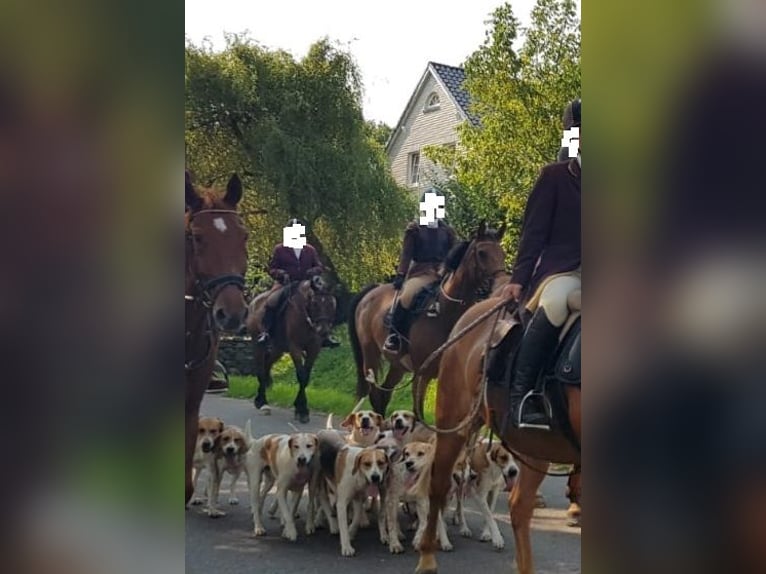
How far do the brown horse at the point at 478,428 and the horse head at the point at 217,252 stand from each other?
3.30 ft

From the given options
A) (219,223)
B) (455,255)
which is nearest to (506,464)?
(455,255)

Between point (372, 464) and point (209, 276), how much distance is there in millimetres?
1127

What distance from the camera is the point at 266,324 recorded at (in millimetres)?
2998

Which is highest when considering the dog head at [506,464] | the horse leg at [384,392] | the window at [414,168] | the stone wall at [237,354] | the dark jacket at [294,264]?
the window at [414,168]

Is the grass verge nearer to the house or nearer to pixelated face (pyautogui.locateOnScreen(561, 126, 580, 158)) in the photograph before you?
the house

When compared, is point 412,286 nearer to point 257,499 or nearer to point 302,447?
point 302,447

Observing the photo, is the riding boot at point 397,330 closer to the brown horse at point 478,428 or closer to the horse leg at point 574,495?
the brown horse at point 478,428

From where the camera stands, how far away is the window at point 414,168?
3.01 m

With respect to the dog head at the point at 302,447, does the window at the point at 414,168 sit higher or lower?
higher

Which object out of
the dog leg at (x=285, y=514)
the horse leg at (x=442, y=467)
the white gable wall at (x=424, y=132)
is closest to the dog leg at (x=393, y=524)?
the horse leg at (x=442, y=467)

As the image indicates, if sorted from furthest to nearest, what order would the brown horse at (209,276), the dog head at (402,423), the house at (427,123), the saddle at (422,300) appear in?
the saddle at (422,300) < the dog head at (402,423) < the house at (427,123) < the brown horse at (209,276)
